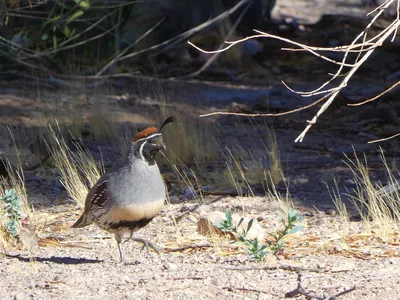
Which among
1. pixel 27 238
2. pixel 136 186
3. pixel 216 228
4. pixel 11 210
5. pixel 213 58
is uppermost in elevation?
pixel 136 186

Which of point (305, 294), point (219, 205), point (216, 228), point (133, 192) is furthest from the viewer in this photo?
point (219, 205)

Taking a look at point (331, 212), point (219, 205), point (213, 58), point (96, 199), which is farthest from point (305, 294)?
point (213, 58)

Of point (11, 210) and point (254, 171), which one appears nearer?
point (11, 210)

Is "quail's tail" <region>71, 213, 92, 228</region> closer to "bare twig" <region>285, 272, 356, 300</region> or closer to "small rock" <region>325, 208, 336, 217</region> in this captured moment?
"bare twig" <region>285, 272, 356, 300</region>

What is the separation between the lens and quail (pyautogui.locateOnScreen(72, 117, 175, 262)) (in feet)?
17.1

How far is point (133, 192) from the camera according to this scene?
17.2 ft

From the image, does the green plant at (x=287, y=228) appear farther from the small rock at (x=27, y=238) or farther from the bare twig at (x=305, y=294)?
the small rock at (x=27, y=238)

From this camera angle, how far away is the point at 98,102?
33.1 feet

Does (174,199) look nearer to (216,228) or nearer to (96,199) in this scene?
(216,228)

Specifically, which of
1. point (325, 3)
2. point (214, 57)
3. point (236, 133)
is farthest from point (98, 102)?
point (325, 3)

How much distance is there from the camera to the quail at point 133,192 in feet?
17.1

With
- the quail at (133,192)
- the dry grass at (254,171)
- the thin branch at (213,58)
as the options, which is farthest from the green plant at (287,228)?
the thin branch at (213,58)

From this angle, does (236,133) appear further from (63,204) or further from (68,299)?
(68,299)

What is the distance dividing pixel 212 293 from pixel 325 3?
42.7ft
